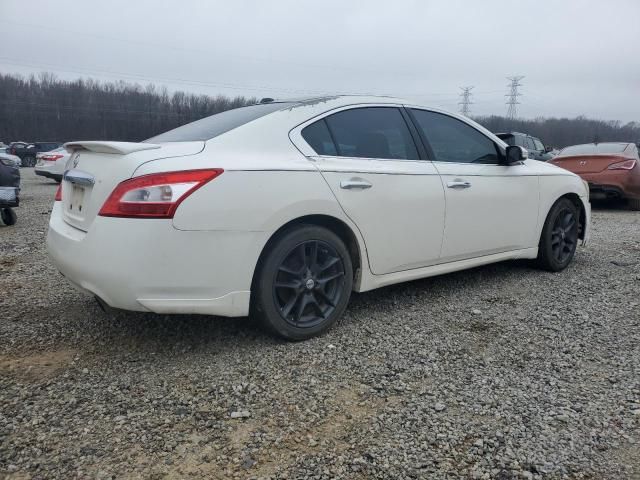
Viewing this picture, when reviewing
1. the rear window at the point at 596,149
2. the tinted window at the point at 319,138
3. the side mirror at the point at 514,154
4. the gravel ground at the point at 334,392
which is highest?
the rear window at the point at 596,149

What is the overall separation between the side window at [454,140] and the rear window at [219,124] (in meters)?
1.14

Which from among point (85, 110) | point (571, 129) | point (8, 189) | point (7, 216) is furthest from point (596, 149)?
point (85, 110)

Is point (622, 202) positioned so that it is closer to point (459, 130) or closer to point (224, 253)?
point (459, 130)

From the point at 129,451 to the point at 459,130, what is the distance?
3244 mm

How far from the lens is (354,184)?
3.04 meters

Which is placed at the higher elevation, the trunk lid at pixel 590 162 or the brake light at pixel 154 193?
the trunk lid at pixel 590 162

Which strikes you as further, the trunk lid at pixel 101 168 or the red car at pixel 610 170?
the red car at pixel 610 170

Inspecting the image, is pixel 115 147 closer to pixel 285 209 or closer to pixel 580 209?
pixel 285 209

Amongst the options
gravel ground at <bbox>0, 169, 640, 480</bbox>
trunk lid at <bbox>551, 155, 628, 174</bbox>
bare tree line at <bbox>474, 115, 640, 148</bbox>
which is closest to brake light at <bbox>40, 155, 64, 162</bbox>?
gravel ground at <bbox>0, 169, 640, 480</bbox>

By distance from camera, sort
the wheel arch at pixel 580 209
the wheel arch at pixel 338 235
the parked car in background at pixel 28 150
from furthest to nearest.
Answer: the parked car in background at pixel 28 150, the wheel arch at pixel 580 209, the wheel arch at pixel 338 235

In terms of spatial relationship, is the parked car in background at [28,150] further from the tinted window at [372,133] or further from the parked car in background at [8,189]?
the tinted window at [372,133]

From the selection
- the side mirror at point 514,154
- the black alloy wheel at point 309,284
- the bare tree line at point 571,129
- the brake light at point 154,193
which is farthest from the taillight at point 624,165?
the bare tree line at point 571,129

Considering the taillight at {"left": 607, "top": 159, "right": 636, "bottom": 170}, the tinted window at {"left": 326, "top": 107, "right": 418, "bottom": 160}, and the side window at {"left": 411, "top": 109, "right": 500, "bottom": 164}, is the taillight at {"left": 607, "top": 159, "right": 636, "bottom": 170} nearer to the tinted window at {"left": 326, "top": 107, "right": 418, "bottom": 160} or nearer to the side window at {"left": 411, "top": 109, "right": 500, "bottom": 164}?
the side window at {"left": 411, "top": 109, "right": 500, "bottom": 164}

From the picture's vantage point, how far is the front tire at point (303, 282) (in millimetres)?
2770
